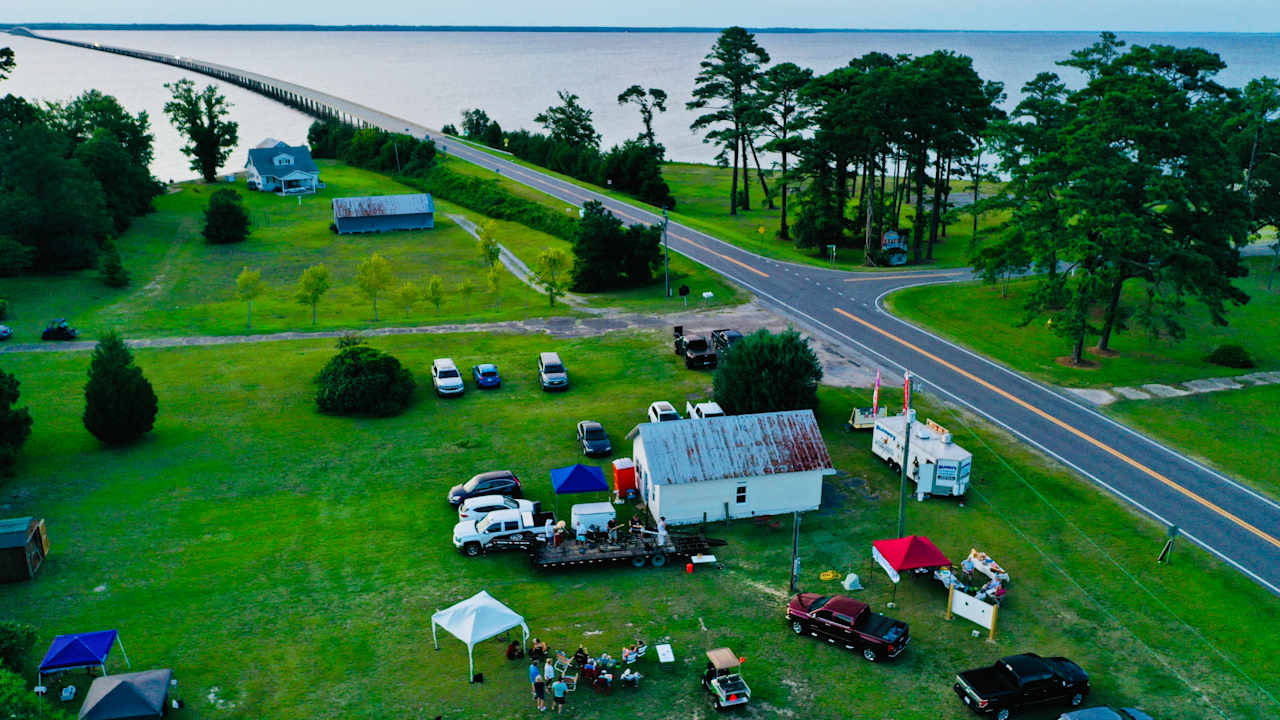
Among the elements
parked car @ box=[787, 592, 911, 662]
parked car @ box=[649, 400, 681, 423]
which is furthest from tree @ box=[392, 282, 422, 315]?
parked car @ box=[787, 592, 911, 662]

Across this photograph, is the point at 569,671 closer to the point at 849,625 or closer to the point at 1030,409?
the point at 849,625

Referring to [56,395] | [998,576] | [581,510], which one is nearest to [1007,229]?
[998,576]

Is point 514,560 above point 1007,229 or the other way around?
the other way around

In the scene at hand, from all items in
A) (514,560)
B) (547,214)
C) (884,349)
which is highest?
(547,214)

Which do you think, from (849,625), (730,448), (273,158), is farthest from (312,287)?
(273,158)

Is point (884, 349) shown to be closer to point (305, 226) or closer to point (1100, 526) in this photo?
point (1100, 526)

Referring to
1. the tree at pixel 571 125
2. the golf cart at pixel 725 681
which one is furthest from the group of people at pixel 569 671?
the tree at pixel 571 125
